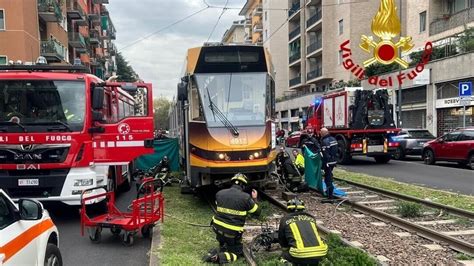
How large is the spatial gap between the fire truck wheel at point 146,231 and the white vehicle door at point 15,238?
349 cm

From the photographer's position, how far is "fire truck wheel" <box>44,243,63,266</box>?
16.1 feet

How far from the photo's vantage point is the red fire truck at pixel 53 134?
9.13 m

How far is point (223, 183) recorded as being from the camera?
1004 cm

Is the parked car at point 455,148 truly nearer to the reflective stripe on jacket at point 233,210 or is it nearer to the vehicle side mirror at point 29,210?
the reflective stripe on jacket at point 233,210

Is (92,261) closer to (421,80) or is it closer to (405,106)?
(421,80)

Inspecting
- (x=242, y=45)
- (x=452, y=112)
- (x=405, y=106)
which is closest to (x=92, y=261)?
(x=242, y=45)

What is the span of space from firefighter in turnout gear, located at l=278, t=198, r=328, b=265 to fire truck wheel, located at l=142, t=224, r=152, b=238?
3.21 meters

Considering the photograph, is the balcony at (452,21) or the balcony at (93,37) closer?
the balcony at (452,21)

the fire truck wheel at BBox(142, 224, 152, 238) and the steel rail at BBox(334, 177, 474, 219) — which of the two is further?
the steel rail at BBox(334, 177, 474, 219)

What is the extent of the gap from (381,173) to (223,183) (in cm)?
1006

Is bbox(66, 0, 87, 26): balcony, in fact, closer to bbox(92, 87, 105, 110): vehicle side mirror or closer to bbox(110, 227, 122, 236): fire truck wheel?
bbox(92, 87, 105, 110): vehicle side mirror

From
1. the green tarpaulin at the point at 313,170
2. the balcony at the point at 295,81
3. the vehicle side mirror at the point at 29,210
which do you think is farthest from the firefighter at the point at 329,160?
the balcony at the point at 295,81

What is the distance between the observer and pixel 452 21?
3206 centimetres

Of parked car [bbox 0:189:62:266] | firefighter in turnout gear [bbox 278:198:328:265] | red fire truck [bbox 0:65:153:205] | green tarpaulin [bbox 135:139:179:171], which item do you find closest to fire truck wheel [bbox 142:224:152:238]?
red fire truck [bbox 0:65:153:205]
